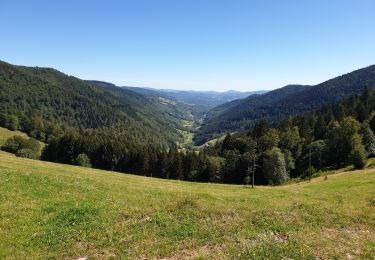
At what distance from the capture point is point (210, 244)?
1449cm

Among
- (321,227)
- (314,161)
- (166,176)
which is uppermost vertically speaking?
(321,227)

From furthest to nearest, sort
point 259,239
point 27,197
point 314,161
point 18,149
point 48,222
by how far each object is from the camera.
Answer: point 18,149, point 314,161, point 27,197, point 48,222, point 259,239

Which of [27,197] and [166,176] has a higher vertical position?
[27,197]

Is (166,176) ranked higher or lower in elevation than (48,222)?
lower

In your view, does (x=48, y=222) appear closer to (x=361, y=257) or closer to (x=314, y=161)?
(x=361, y=257)

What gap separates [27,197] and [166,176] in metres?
102

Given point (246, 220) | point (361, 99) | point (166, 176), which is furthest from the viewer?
point (361, 99)

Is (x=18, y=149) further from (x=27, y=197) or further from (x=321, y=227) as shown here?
(x=321, y=227)

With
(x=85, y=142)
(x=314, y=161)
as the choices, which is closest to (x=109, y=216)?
(x=314, y=161)

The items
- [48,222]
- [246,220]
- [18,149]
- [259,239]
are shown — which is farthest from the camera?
[18,149]

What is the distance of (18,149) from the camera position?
471 ft

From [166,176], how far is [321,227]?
10648cm

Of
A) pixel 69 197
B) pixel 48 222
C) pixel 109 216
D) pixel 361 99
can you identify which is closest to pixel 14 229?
pixel 48 222

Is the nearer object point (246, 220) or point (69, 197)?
point (246, 220)
